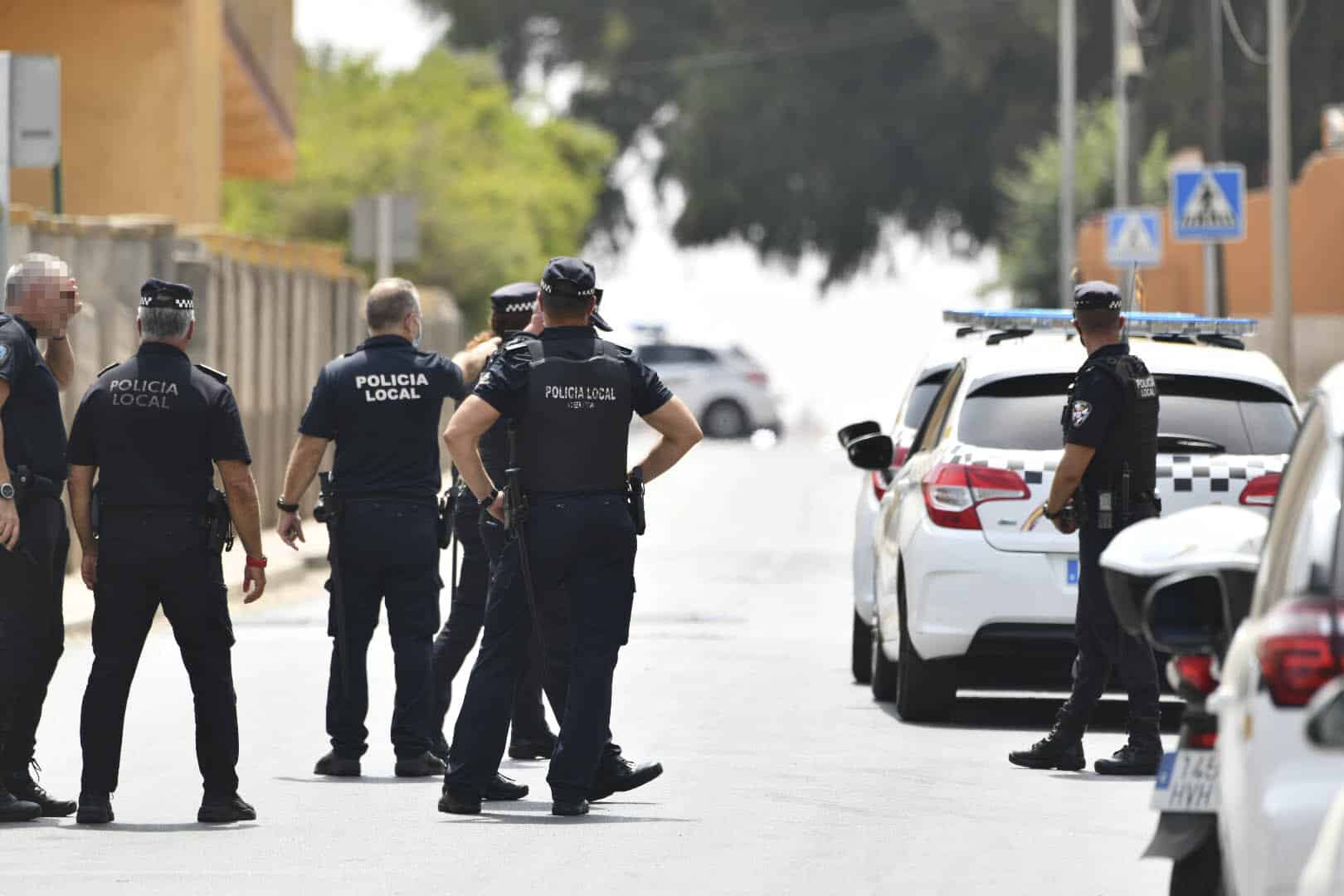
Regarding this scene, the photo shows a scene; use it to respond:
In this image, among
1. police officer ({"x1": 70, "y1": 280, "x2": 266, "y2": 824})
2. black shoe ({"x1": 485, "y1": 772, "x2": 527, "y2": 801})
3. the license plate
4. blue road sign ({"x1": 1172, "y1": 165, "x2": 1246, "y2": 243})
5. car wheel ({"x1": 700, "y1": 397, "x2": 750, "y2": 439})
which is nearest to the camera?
the license plate

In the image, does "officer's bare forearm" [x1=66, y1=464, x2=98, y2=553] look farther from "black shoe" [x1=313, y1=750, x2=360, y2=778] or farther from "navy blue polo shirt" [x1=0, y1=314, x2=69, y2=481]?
"black shoe" [x1=313, y1=750, x2=360, y2=778]

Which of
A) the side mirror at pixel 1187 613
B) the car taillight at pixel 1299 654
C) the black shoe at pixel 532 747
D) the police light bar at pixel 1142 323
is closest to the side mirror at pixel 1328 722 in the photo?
the car taillight at pixel 1299 654

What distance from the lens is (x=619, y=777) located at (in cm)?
1034

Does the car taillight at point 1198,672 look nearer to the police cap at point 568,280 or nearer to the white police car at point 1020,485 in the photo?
the police cap at point 568,280

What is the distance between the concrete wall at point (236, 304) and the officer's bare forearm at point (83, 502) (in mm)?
8726

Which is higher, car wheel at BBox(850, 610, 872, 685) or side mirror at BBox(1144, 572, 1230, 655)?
side mirror at BBox(1144, 572, 1230, 655)

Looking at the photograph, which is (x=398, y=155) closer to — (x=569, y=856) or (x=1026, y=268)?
(x=1026, y=268)

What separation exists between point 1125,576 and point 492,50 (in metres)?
65.9

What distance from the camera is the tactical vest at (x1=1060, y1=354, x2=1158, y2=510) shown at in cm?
1077

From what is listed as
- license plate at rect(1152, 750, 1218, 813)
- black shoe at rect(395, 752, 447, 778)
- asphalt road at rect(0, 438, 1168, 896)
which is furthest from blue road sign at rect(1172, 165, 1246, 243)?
license plate at rect(1152, 750, 1218, 813)

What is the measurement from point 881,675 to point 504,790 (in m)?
3.75

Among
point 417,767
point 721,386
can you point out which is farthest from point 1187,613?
point 721,386

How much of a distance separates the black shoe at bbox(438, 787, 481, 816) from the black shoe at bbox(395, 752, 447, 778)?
3.44 feet

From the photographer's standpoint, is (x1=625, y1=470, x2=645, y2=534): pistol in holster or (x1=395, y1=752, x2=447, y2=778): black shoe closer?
(x1=625, y1=470, x2=645, y2=534): pistol in holster
